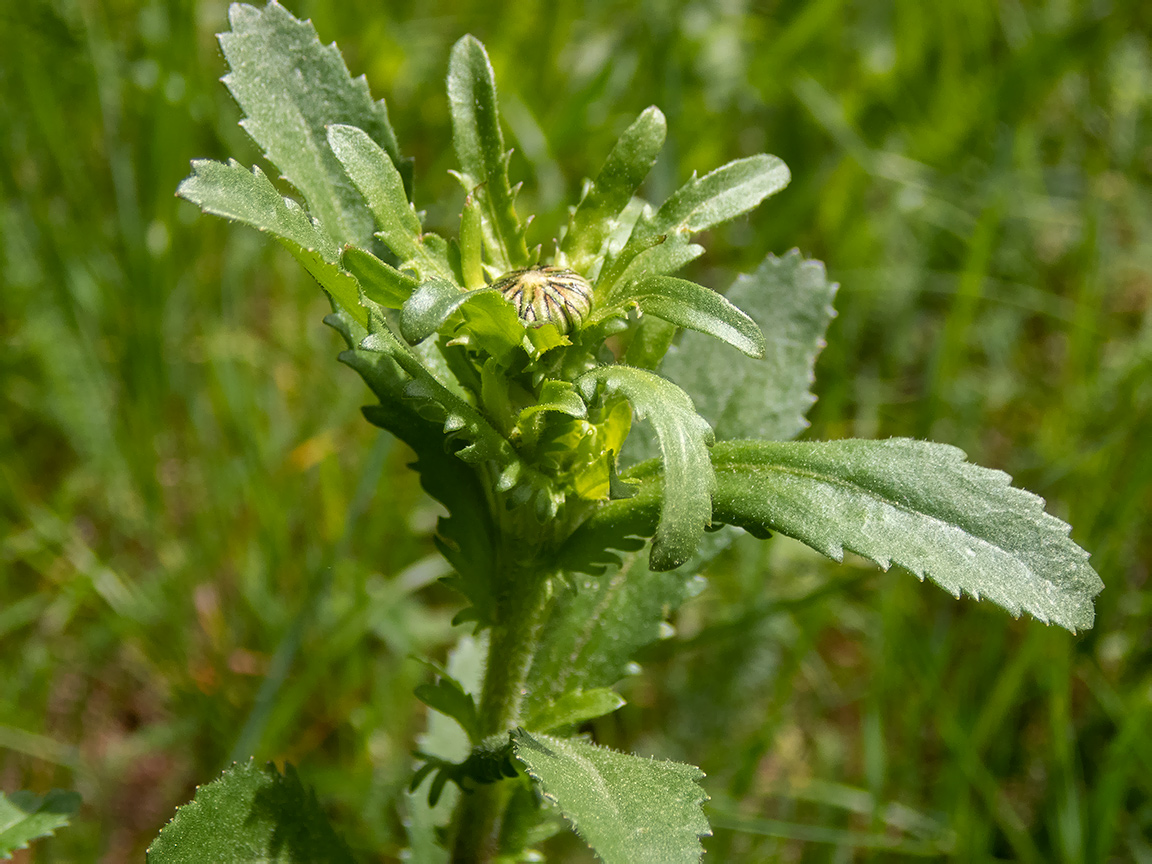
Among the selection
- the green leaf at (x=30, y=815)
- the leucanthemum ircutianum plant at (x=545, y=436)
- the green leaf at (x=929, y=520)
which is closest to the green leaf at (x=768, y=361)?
the leucanthemum ircutianum plant at (x=545, y=436)

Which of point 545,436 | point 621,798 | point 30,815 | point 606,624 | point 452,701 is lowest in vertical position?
point 30,815

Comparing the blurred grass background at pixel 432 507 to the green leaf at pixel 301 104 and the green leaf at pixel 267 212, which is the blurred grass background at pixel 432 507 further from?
the green leaf at pixel 267 212

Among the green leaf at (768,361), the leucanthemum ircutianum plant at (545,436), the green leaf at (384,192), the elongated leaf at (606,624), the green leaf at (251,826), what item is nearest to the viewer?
the leucanthemum ircutianum plant at (545,436)

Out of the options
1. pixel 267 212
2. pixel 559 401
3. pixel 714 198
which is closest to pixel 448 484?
pixel 559 401

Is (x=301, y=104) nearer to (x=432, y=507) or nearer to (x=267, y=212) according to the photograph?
(x=267, y=212)

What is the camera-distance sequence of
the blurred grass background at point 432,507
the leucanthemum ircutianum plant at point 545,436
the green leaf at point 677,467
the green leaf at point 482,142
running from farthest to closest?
the blurred grass background at point 432,507 < the green leaf at point 482,142 < the leucanthemum ircutianum plant at point 545,436 < the green leaf at point 677,467

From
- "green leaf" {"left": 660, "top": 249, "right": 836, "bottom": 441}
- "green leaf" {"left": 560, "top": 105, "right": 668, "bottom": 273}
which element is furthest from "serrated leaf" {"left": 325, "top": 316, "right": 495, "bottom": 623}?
"green leaf" {"left": 660, "top": 249, "right": 836, "bottom": 441}

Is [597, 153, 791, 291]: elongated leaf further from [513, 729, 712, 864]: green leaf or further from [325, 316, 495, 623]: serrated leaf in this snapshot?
[513, 729, 712, 864]: green leaf
